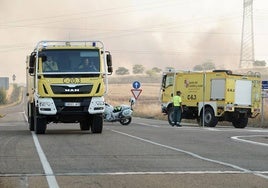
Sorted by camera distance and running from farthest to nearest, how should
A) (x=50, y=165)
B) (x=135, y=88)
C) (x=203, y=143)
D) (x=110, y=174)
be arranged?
(x=135, y=88), (x=203, y=143), (x=50, y=165), (x=110, y=174)

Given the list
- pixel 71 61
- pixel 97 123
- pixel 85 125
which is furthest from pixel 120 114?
pixel 71 61

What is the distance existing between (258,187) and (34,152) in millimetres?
6271

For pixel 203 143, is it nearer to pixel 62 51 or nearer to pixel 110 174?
pixel 62 51

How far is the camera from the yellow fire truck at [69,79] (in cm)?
1836

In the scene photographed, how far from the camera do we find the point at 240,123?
29297 millimetres

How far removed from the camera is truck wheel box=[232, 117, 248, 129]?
29.1 metres

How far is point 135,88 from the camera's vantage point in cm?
4256

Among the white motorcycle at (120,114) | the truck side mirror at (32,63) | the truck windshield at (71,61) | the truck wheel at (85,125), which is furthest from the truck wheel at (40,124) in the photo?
the white motorcycle at (120,114)

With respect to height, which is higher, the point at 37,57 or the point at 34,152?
the point at 37,57

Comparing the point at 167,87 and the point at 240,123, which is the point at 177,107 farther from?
the point at 240,123

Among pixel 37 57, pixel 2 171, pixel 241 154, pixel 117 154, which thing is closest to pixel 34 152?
pixel 117 154

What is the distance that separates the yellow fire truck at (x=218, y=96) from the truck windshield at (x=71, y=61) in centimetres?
1092

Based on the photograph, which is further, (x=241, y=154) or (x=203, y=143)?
(x=203, y=143)

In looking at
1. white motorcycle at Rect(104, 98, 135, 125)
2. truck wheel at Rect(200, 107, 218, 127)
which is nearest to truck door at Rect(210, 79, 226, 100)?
truck wheel at Rect(200, 107, 218, 127)
